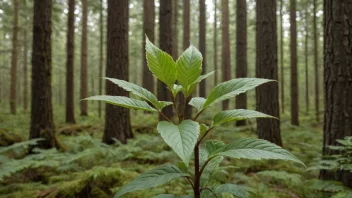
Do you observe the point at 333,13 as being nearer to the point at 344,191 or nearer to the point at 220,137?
the point at 344,191

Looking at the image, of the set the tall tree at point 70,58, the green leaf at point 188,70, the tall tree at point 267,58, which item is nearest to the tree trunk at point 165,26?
the tall tree at point 267,58

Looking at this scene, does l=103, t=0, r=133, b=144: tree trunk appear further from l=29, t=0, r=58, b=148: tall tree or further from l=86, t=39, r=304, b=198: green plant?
l=86, t=39, r=304, b=198: green plant

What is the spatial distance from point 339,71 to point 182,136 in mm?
3216

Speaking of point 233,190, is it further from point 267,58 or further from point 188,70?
point 267,58

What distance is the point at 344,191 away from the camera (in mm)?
3035

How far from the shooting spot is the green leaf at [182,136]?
3.28 ft

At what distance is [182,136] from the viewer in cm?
110

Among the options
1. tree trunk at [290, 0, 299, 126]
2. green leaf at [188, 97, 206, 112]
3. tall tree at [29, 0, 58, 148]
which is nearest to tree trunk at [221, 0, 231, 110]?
tree trunk at [290, 0, 299, 126]

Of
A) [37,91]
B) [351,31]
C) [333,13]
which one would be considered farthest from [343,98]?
[37,91]

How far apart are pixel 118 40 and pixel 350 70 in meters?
5.22

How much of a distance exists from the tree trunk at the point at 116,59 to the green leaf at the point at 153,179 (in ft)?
18.3

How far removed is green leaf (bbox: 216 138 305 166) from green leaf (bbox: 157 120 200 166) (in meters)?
0.24

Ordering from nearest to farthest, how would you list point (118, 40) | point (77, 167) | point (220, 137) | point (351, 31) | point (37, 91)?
point (351, 31) < point (77, 167) < point (37, 91) < point (118, 40) < point (220, 137)

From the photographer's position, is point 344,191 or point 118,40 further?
point 118,40
